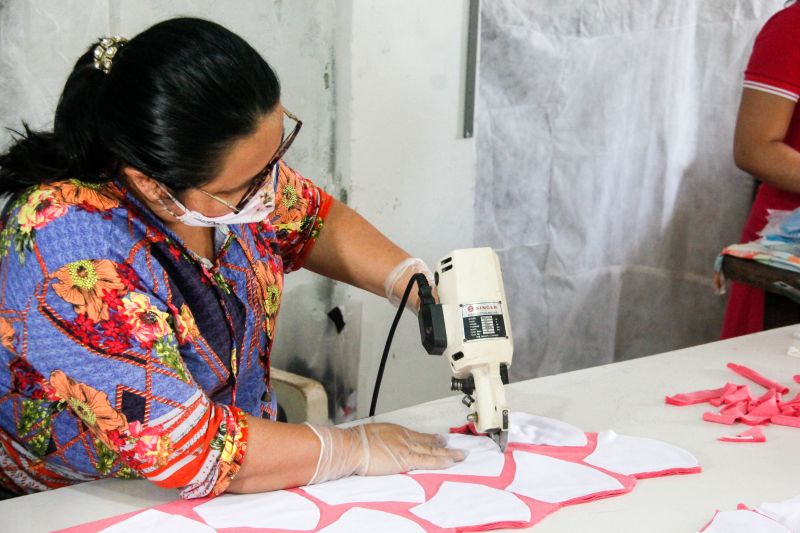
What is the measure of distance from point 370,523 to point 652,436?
61cm

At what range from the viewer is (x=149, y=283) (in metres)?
1.27

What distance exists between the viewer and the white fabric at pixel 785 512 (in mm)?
1299

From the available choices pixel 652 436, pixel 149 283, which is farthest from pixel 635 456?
pixel 149 283

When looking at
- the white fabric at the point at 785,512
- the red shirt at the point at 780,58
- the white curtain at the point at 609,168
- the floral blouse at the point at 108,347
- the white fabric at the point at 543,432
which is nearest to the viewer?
the floral blouse at the point at 108,347

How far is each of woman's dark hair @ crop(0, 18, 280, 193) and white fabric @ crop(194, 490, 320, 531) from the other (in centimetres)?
48

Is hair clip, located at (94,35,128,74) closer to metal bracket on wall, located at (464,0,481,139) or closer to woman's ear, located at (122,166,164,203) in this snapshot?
woman's ear, located at (122,166,164,203)

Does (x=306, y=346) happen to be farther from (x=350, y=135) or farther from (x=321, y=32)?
(x=321, y=32)

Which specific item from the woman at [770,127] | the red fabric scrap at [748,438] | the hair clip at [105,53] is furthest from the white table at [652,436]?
the hair clip at [105,53]

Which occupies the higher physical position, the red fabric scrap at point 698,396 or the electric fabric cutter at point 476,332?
the electric fabric cutter at point 476,332

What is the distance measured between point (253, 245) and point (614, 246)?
203 cm

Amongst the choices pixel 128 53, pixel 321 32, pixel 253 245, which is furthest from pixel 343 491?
pixel 321 32

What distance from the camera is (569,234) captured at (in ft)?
10.4

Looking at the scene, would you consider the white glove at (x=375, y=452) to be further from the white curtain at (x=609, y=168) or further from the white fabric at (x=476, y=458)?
the white curtain at (x=609, y=168)

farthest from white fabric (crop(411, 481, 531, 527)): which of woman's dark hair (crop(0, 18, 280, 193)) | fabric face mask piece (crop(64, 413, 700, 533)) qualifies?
woman's dark hair (crop(0, 18, 280, 193))
